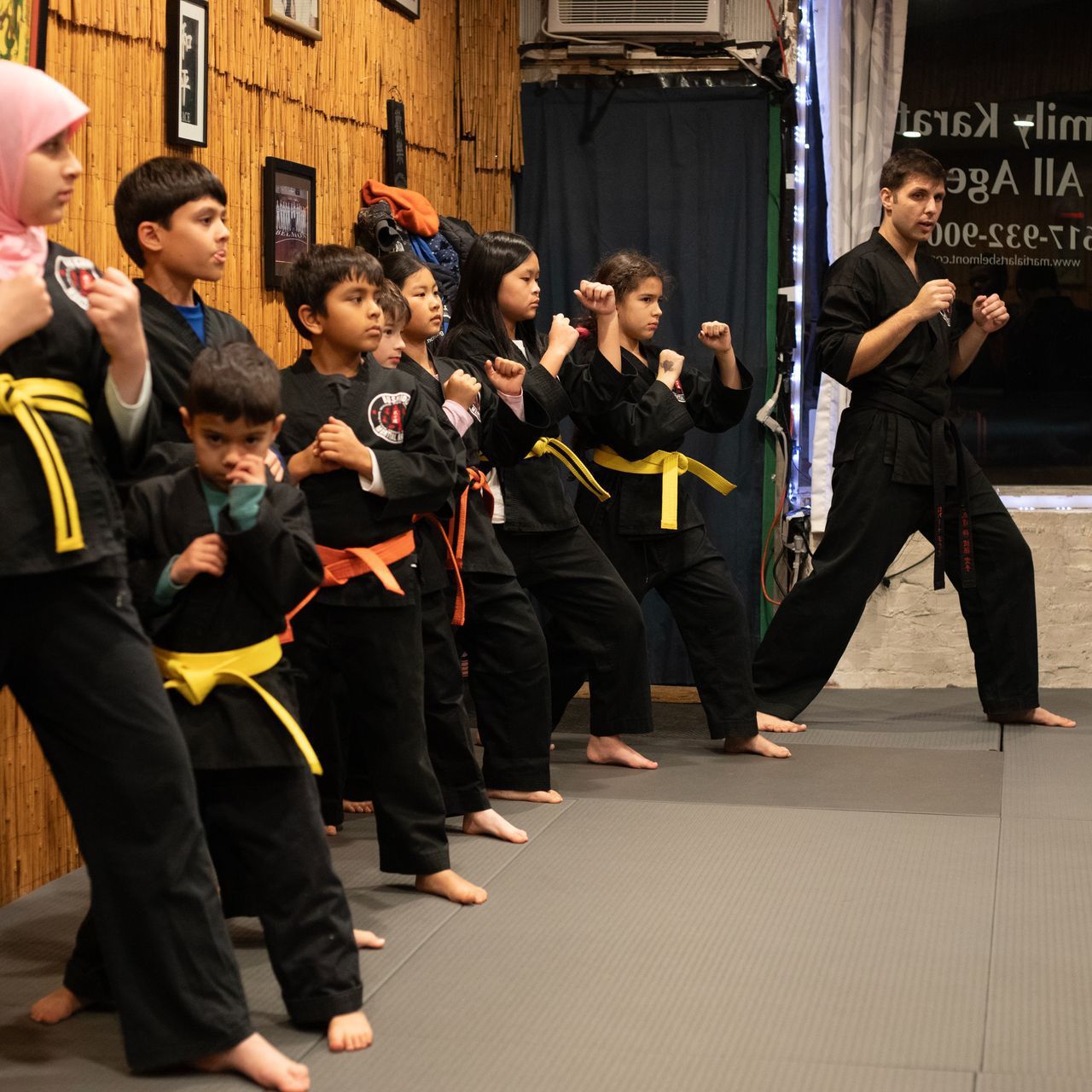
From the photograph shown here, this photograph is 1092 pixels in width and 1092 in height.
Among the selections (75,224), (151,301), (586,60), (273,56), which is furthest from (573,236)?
(151,301)

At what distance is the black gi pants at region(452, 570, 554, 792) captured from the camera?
3508 mm

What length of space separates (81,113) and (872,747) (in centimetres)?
309

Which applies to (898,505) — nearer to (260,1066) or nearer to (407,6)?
(407,6)

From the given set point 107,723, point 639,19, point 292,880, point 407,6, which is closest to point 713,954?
point 292,880

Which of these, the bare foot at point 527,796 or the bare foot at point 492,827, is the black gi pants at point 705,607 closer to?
the bare foot at point 527,796

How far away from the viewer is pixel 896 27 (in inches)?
210

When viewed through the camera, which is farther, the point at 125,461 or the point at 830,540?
the point at 830,540

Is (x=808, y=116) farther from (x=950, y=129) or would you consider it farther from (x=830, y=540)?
(x=830, y=540)

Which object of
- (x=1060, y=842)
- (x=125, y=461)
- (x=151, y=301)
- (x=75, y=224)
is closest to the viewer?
(x=125, y=461)

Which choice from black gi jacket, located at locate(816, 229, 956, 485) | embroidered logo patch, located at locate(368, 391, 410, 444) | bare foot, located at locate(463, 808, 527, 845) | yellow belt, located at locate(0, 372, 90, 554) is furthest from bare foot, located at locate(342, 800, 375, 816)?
yellow belt, located at locate(0, 372, 90, 554)

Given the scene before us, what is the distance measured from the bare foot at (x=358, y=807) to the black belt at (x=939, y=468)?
71.4 inches

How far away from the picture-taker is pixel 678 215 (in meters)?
5.30

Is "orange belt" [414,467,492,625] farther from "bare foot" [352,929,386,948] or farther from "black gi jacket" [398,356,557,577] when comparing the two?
"bare foot" [352,929,386,948]

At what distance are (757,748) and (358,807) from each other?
119cm
